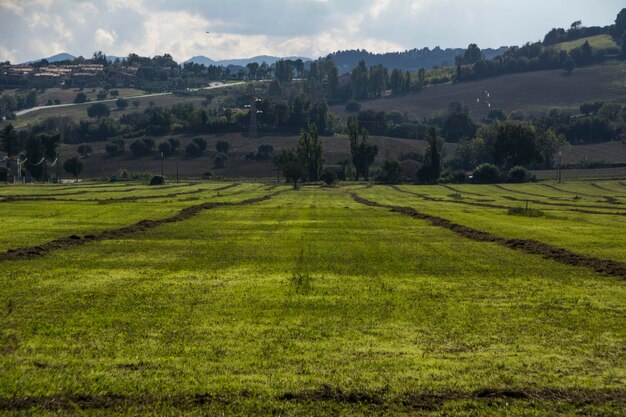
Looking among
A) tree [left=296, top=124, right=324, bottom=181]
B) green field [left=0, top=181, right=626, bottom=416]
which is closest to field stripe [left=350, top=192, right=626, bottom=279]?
green field [left=0, top=181, right=626, bottom=416]

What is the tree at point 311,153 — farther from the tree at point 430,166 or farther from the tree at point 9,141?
the tree at point 9,141

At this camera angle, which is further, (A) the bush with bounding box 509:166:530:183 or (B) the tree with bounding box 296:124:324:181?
(B) the tree with bounding box 296:124:324:181

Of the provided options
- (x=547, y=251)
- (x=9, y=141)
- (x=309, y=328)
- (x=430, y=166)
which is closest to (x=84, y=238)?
(x=309, y=328)

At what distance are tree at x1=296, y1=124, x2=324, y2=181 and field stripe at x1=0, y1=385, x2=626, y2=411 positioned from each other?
178679mm

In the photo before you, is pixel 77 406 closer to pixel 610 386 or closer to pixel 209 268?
pixel 610 386

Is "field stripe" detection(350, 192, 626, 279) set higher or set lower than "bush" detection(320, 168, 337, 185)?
higher

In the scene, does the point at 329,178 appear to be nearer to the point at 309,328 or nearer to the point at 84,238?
the point at 84,238

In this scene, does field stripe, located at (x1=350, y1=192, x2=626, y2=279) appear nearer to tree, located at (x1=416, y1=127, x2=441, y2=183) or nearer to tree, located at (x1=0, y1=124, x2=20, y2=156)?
tree, located at (x1=416, y1=127, x2=441, y2=183)

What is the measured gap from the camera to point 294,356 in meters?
19.3

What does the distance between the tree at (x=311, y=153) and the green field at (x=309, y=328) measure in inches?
5927

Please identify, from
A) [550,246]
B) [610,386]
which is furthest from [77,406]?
[550,246]

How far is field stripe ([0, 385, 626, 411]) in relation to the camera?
52.2 feet

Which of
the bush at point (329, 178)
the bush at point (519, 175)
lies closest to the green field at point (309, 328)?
the bush at point (329, 178)

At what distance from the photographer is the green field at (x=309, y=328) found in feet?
54.0
